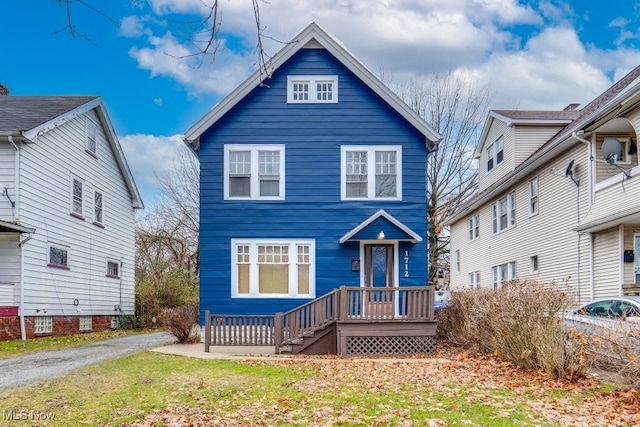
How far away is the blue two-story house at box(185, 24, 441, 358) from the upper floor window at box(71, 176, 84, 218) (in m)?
5.81

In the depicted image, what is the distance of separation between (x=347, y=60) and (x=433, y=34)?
10.5 feet

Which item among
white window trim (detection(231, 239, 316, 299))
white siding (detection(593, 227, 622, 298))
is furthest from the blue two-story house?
white siding (detection(593, 227, 622, 298))

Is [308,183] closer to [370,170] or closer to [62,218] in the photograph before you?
[370,170]

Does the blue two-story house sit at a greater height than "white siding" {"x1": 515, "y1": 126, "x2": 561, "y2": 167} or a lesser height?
lesser

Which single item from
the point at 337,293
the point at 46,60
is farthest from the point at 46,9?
the point at 337,293

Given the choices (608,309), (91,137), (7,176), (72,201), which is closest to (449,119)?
(91,137)

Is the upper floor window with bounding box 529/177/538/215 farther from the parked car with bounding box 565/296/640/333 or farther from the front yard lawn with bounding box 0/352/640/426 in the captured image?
the front yard lawn with bounding box 0/352/640/426

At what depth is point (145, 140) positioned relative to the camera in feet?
109

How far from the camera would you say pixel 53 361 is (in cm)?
1238

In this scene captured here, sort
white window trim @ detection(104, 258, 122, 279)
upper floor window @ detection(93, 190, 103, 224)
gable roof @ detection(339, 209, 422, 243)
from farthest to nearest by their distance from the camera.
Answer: white window trim @ detection(104, 258, 122, 279) < upper floor window @ detection(93, 190, 103, 224) < gable roof @ detection(339, 209, 422, 243)

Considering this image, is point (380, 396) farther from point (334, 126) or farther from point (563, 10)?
point (563, 10)

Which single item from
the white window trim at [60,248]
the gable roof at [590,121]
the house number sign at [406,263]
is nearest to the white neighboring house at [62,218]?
the white window trim at [60,248]

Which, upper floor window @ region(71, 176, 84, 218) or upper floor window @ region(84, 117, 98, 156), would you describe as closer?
upper floor window @ region(71, 176, 84, 218)

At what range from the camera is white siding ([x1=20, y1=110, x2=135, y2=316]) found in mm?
17453
